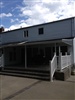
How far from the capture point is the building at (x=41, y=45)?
1537 centimetres

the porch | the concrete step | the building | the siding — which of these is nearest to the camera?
the concrete step

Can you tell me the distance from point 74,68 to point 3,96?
957cm

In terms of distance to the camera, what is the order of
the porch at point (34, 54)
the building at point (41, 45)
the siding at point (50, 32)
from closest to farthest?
the building at point (41, 45) → the porch at point (34, 54) → the siding at point (50, 32)

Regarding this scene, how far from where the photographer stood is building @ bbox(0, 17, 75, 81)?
15371 mm

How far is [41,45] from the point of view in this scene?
1812 centimetres

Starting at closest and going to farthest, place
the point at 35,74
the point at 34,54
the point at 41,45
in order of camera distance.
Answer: the point at 35,74
the point at 41,45
the point at 34,54

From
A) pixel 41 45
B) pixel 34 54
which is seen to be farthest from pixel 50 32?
pixel 34 54

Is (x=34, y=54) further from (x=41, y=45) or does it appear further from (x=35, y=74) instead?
(x=35, y=74)

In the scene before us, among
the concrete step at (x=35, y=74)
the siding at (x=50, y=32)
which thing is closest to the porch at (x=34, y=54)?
the siding at (x=50, y=32)

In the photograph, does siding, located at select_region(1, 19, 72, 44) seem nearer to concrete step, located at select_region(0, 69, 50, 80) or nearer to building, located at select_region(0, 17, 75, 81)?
building, located at select_region(0, 17, 75, 81)

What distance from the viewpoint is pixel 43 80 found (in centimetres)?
1041

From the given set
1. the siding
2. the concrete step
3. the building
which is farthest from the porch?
the concrete step

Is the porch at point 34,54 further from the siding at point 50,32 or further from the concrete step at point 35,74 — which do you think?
the concrete step at point 35,74

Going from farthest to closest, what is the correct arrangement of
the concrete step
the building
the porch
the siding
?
the siding → the porch → the building → the concrete step
